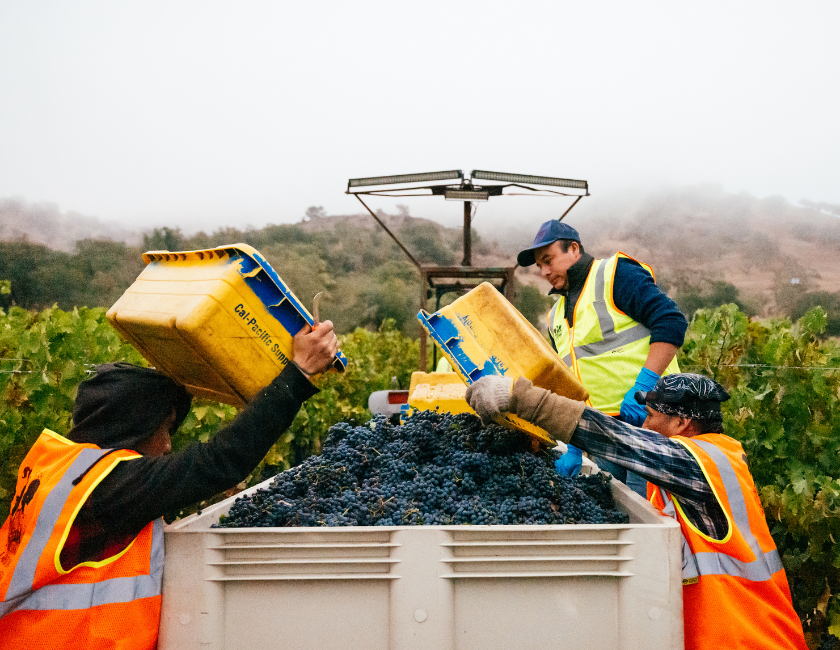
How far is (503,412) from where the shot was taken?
1.94 meters

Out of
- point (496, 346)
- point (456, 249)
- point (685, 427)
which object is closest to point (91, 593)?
point (496, 346)

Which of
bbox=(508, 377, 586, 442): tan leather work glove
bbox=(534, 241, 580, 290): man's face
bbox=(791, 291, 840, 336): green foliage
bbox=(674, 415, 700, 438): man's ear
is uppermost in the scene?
bbox=(791, 291, 840, 336): green foliage

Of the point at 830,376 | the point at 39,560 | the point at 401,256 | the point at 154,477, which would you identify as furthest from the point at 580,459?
the point at 401,256

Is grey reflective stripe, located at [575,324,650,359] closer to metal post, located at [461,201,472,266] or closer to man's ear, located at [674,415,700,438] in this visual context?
man's ear, located at [674,415,700,438]

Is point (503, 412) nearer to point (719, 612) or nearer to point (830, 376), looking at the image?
point (719, 612)

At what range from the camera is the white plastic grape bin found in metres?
1.55

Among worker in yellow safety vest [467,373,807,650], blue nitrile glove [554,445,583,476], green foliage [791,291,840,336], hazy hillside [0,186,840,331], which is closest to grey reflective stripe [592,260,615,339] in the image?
blue nitrile glove [554,445,583,476]

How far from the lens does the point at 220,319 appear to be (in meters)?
1.70

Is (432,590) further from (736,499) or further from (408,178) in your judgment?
(408,178)

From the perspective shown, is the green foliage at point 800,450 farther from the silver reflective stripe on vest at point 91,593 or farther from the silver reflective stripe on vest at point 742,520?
the silver reflective stripe on vest at point 91,593

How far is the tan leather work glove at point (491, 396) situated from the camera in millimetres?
1923

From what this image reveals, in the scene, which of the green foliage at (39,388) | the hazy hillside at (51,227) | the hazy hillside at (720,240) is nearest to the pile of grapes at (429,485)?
the green foliage at (39,388)

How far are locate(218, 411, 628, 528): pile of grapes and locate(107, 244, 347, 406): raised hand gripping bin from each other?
411 millimetres

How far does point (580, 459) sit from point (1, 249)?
206 ft
